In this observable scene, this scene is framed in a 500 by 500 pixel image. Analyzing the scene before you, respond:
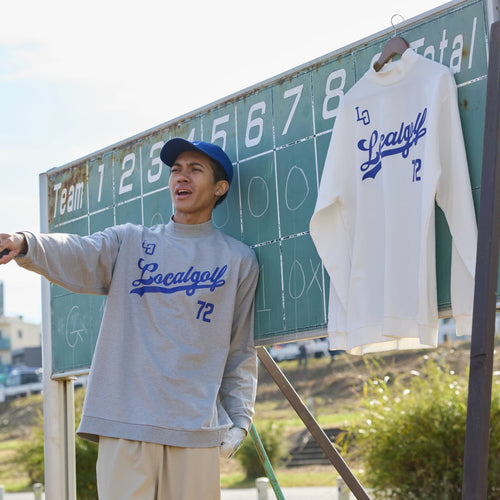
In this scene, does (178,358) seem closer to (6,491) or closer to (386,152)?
(386,152)

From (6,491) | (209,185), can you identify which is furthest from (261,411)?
(209,185)

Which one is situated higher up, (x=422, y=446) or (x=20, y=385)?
(x=20, y=385)

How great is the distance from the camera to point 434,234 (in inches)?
127

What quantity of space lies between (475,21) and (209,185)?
125cm

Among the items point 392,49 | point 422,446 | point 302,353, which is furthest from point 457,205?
point 302,353

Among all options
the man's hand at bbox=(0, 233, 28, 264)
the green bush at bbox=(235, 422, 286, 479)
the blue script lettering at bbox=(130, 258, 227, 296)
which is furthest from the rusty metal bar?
the green bush at bbox=(235, 422, 286, 479)

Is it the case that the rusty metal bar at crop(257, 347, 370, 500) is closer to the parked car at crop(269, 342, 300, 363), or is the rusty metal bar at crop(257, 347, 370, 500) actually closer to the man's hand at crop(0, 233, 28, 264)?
the man's hand at crop(0, 233, 28, 264)

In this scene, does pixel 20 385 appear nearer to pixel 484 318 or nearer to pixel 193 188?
pixel 193 188

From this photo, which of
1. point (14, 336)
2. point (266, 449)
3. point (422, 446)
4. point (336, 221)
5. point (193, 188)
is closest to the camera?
point (336, 221)

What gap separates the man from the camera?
340 centimetres

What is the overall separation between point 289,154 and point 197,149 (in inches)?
15.4

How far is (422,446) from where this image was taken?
861 centimetres

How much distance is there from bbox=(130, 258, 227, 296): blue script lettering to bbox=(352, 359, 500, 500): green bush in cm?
532

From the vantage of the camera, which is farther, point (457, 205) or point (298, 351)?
point (298, 351)
